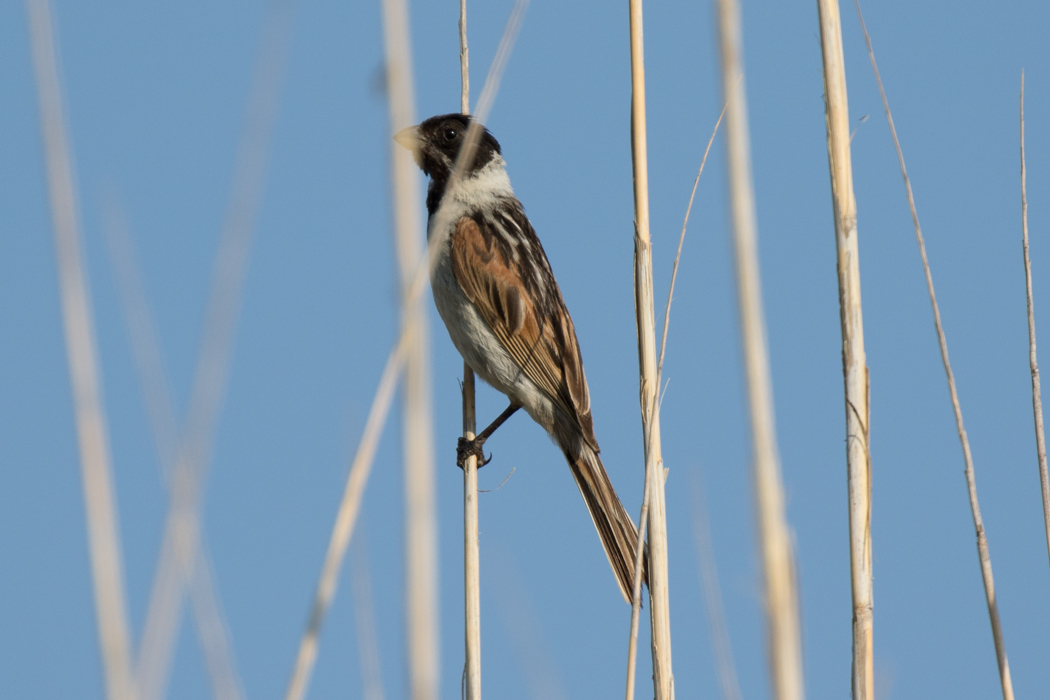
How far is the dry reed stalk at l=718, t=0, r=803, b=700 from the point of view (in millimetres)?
1721

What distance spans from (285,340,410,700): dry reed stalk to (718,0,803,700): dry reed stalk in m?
0.56

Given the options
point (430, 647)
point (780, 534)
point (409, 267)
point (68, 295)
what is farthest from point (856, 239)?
point (68, 295)

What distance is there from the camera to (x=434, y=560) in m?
1.75

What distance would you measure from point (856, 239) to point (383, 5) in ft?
3.91

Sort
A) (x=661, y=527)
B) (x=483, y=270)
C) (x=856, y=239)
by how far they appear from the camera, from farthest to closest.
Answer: (x=483, y=270) < (x=661, y=527) < (x=856, y=239)

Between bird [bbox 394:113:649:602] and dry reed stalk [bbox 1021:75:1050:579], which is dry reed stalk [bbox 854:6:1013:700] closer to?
dry reed stalk [bbox 1021:75:1050:579]

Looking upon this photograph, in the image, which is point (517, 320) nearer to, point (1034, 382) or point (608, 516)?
point (608, 516)

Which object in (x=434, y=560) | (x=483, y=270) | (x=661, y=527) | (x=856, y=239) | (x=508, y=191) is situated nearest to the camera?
(x=434, y=560)

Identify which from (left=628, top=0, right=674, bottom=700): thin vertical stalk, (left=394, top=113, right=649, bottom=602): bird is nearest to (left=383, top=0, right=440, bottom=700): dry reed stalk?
(left=628, top=0, right=674, bottom=700): thin vertical stalk

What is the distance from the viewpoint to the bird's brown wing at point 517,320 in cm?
436

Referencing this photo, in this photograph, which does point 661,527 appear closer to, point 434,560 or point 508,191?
point 434,560

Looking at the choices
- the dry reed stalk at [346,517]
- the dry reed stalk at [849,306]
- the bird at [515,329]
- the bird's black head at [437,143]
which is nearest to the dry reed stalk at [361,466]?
the dry reed stalk at [346,517]

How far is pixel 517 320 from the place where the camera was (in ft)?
14.3

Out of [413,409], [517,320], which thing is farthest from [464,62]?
[413,409]
